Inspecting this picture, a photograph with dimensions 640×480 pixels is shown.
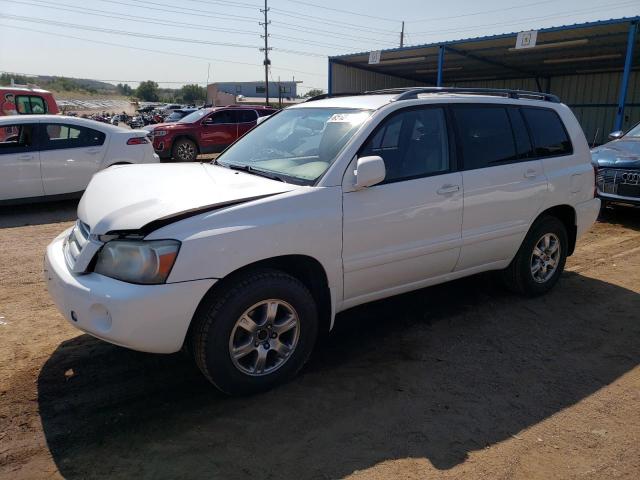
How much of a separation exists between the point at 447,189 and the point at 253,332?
1793 millimetres

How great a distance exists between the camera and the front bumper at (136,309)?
Result: 8.99 ft

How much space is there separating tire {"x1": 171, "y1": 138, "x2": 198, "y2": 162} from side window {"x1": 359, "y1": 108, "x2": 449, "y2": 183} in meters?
12.3

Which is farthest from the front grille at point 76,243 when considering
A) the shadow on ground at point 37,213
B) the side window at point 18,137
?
the side window at point 18,137

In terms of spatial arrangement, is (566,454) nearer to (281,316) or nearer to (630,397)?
(630,397)

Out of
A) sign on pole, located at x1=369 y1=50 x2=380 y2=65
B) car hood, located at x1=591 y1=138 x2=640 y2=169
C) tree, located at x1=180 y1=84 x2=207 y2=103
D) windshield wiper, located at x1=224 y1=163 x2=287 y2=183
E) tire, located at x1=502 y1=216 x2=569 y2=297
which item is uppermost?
tree, located at x1=180 y1=84 x2=207 y2=103

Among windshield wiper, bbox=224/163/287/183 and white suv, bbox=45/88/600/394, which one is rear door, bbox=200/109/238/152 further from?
windshield wiper, bbox=224/163/287/183

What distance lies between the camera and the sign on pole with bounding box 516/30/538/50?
14784 mm

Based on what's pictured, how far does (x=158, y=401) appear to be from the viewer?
3143 millimetres

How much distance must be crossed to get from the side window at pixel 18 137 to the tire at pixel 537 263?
7.30m

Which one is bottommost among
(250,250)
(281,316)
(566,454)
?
(566,454)

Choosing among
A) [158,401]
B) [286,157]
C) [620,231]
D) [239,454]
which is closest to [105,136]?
[286,157]

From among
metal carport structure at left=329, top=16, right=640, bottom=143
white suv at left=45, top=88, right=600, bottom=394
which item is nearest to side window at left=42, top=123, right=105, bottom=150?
white suv at left=45, top=88, right=600, bottom=394

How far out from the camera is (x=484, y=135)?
14.0 feet

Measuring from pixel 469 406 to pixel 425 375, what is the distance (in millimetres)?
409
